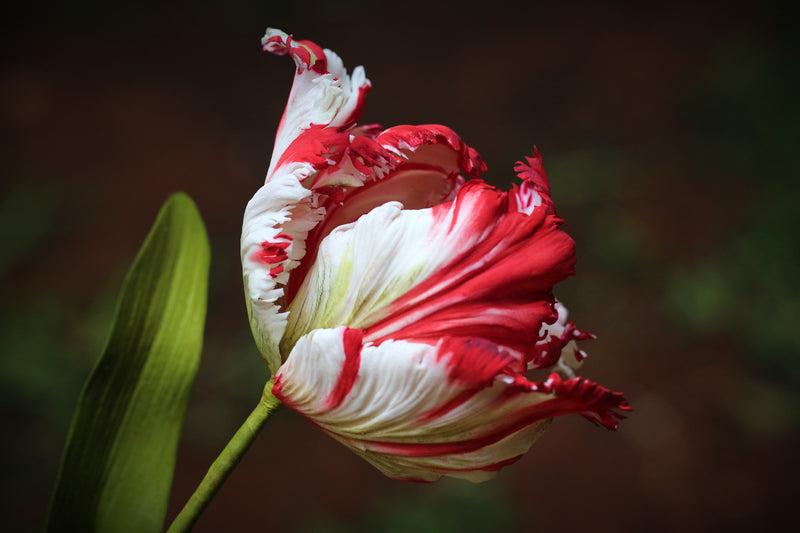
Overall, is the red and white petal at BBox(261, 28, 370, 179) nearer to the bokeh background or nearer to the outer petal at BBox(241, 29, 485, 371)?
the outer petal at BBox(241, 29, 485, 371)

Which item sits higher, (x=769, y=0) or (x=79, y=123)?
(x=769, y=0)

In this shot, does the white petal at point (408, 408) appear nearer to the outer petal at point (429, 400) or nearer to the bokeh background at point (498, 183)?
the outer petal at point (429, 400)

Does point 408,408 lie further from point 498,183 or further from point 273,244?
point 498,183

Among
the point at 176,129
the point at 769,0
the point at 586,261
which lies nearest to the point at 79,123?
the point at 176,129

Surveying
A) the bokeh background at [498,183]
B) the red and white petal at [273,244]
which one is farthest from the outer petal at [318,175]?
the bokeh background at [498,183]

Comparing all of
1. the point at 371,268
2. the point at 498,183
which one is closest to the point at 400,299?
the point at 371,268

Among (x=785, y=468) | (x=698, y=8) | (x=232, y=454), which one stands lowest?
(x=785, y=468)

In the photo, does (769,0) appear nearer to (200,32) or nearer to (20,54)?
(200,32)
